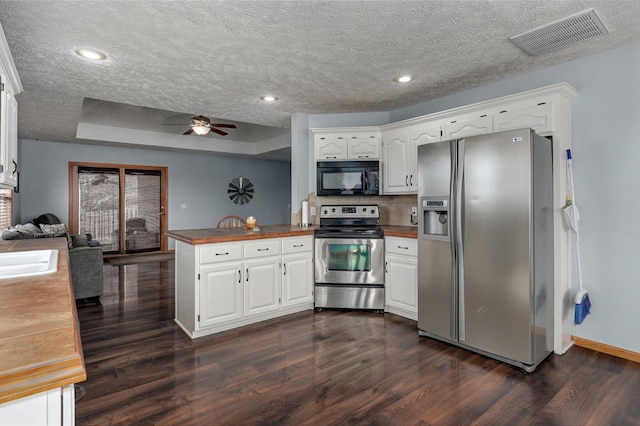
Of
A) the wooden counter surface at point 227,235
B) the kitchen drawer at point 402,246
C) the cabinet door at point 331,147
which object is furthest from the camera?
the cabinet door at point 331,147

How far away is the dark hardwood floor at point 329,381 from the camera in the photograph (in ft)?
6.36

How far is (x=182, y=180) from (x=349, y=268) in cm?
592

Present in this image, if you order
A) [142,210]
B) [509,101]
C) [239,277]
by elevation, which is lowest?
[239,277]

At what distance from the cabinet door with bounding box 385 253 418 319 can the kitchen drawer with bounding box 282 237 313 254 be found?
861mm

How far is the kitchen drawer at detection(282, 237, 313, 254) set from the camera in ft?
11.8

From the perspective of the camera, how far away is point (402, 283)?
3.55m

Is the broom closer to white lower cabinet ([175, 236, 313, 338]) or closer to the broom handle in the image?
the broom handle

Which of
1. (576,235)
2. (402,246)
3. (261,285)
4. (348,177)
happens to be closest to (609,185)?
(576,235)

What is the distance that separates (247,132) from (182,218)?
2.64m

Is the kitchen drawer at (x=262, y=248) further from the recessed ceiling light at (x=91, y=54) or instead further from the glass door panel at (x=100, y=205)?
the glass door panel at (x=100, y=205)

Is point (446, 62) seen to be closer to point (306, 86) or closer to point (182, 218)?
point (306, 86)

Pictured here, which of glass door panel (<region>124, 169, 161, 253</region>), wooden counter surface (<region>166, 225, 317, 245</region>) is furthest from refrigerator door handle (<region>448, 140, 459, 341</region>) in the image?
glass door panel (<region>124, 169, 161, 253</region>)

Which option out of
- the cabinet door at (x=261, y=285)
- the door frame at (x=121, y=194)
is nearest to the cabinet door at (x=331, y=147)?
the cabinet door at (x=261, y=285)

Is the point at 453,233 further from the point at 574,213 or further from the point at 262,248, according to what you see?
the point at 262,248
